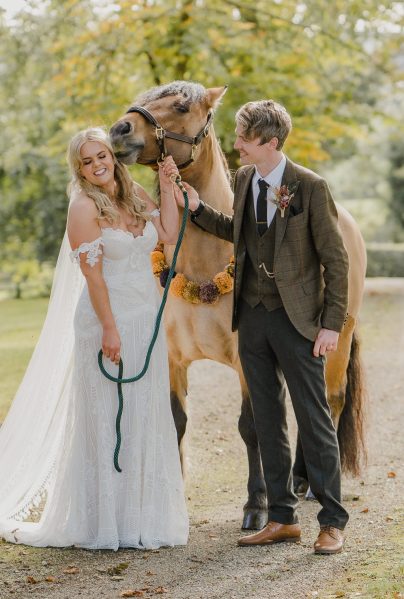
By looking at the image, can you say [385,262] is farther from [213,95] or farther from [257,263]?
[257,263]

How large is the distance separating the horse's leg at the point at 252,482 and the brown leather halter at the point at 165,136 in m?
1.32

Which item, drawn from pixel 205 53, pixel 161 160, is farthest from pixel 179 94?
pixel 205 53

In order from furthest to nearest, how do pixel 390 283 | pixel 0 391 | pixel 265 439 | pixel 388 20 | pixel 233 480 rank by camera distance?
1. pixel 390 283
2. pixel 388 20
3. pixel 0 391
4. pixel 233 480
5. pixel 265 439

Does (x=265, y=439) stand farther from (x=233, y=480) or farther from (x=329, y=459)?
(x=233, y=480)

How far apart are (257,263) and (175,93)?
3.53 ft

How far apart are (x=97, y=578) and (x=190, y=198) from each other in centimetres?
195

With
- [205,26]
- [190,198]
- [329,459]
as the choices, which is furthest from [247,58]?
[329,459]

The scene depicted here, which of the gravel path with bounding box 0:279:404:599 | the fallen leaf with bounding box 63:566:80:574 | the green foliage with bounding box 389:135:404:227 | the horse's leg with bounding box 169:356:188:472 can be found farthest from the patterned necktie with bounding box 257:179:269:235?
the green foliage with bounding box 389:135:404:227

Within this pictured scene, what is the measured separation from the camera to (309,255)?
4266 millimetres

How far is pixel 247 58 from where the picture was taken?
1262 centimetres

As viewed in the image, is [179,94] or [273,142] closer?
[273,142]

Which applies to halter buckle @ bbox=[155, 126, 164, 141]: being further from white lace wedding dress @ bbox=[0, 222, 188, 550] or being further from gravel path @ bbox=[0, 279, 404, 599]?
gravel path @ bbox=[0, 279, 404, 599]

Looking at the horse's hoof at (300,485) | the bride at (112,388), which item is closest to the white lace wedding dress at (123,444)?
the bride at (112,388)

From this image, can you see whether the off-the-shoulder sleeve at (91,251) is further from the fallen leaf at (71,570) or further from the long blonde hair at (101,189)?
the fallen leaf at (71,570)
